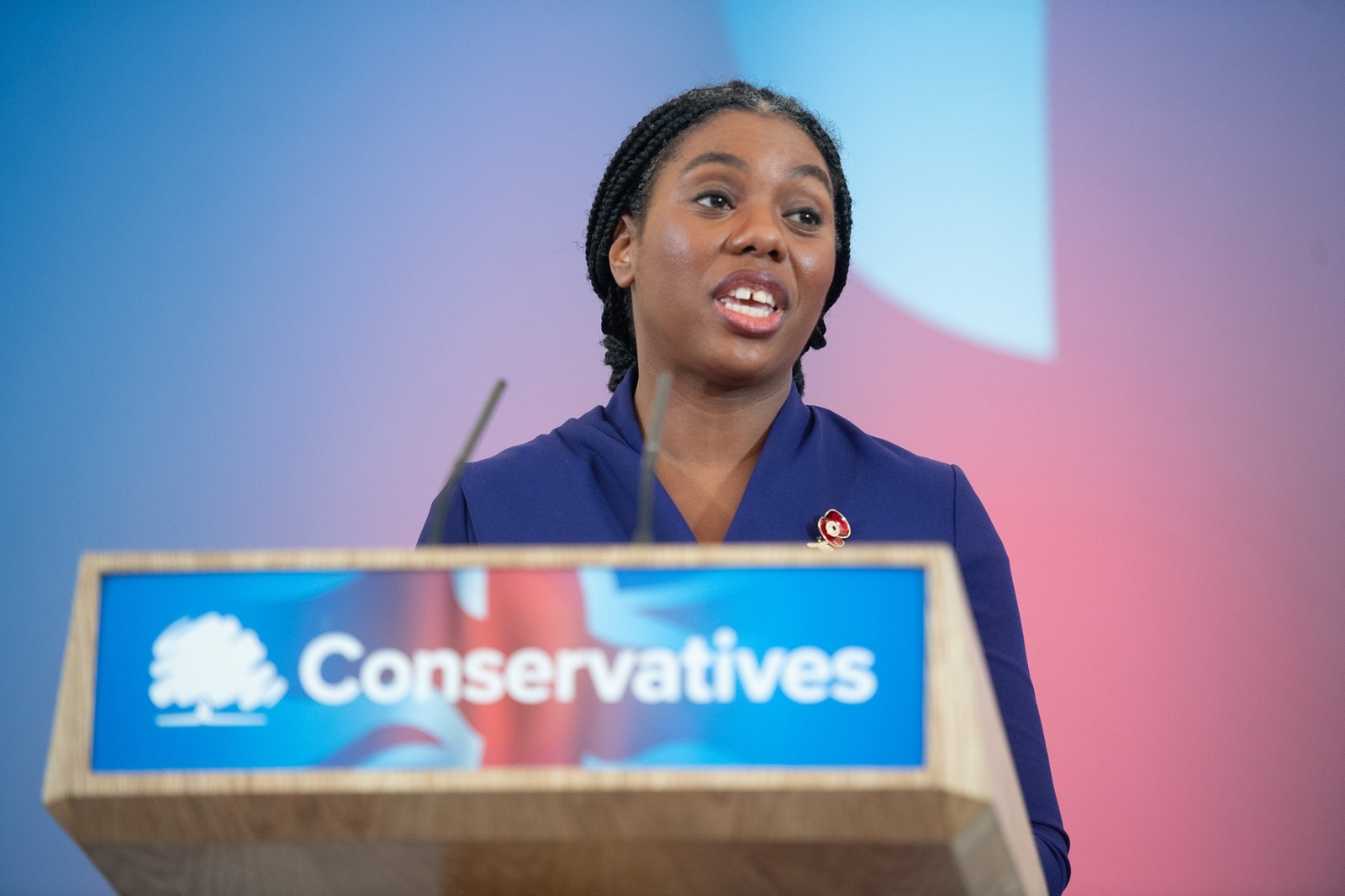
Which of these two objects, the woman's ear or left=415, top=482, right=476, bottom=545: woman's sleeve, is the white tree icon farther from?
the woman's ear

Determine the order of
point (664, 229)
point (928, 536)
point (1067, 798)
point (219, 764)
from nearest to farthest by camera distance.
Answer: point (219, 764)
point (928, 536)
point (664, 229)
point (1067, 798)

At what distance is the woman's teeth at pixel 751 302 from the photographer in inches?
52.0

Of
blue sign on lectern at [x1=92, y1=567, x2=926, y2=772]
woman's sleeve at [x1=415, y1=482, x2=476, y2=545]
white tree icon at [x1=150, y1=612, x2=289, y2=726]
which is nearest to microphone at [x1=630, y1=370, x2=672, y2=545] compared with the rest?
blue sign on lectern at [x1=92, y1=567, x2=926, y2=772]

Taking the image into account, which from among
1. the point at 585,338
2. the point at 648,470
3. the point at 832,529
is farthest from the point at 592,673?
the point at 585,338

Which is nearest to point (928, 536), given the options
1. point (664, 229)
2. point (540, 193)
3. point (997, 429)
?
point (664, 229)

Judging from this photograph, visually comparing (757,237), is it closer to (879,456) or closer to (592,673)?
(879,456)

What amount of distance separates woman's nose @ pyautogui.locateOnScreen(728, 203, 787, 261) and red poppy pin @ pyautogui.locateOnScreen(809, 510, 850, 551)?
24 centimetres

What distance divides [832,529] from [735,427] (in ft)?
0.61

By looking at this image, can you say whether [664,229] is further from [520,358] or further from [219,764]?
[520,358]

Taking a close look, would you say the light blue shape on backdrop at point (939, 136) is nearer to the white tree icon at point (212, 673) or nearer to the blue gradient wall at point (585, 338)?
the blue gradient wall at point (585, 338)

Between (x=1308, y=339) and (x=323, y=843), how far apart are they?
2.23 meters

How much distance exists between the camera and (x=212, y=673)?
63 cm

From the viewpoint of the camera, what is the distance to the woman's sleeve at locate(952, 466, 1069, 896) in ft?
3.56

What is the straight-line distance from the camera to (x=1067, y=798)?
2.29m
